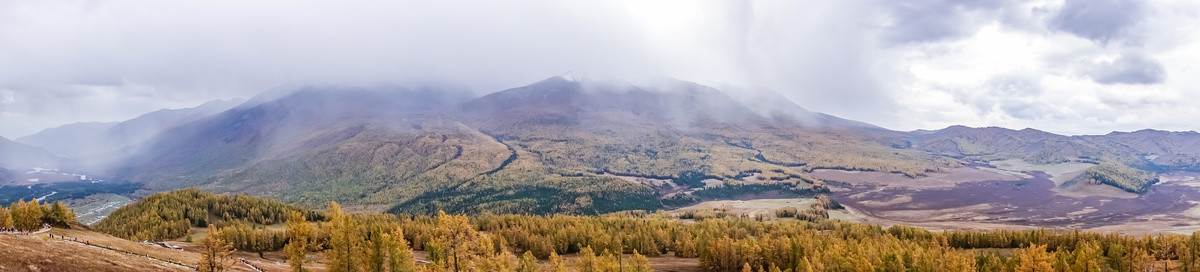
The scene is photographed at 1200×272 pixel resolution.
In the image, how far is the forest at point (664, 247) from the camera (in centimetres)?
8075

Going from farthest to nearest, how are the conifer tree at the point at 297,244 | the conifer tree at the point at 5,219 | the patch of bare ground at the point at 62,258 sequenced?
the conifer tree at the point at 5,219 → the conifer tree at the point at 297,244 → the patch of bare ground at the point at 62,258

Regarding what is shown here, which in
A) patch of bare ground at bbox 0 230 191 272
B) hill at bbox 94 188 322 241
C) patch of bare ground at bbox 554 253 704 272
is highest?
patch of bare ground at bbox 0 230 191 272

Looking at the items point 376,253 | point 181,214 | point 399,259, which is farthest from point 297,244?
point 181,214

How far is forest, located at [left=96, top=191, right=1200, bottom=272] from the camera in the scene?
8075 centimetres

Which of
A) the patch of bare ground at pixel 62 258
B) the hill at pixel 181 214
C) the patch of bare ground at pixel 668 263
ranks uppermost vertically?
the patch of bare ground at pixel 62 258

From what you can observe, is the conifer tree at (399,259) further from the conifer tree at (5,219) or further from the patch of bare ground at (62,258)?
the conifer tree at (5,219)

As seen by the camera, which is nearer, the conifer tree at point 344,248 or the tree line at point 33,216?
the conifer tree at point 344,248

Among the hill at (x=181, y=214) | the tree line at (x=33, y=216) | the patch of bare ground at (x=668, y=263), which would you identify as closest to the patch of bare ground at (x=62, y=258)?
the tree line at (x=33, y=216)

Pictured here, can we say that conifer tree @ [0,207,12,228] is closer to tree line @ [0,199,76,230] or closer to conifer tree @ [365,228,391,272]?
tree line @ [0,199,76,230]

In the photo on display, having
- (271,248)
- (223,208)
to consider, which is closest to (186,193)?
(223,208)

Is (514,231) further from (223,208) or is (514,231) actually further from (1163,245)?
(1163,245)

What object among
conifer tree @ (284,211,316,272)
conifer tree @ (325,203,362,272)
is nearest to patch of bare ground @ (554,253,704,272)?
conifer tree @ (325,203,362,272)

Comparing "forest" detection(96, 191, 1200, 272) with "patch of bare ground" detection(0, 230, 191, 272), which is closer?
"patch of bare ground" detection(0, 230, 191, 272)

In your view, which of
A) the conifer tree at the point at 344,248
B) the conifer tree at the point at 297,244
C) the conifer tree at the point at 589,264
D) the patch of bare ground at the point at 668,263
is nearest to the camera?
the conifer tree at the point at 297,244
